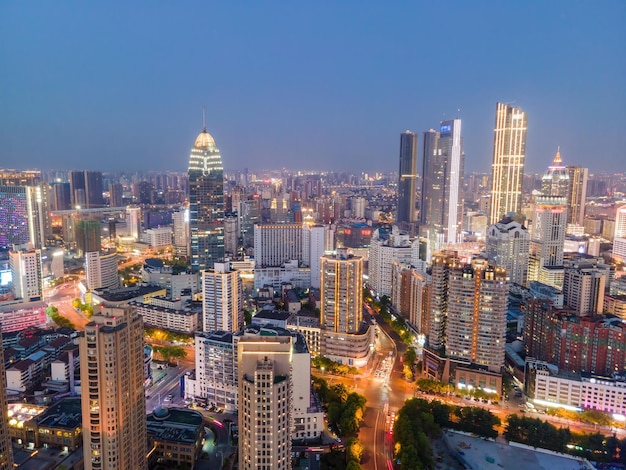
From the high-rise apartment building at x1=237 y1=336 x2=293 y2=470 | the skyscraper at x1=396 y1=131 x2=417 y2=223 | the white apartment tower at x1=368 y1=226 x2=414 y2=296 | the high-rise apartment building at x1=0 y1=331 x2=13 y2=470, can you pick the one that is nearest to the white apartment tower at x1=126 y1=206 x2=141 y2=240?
the white apartment tower at x1=368 y1=226 x2=414 y2=296

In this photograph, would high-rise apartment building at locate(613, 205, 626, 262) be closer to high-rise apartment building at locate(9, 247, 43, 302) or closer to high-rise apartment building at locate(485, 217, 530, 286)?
high-rise apartment building at locate(485, 217, 530, 286)

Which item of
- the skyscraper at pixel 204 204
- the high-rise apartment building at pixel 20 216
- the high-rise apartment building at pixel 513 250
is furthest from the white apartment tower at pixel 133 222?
the high-rise apartment building at pixel 513 250

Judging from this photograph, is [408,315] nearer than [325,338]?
No

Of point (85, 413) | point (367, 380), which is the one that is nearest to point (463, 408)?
point (367, 380)

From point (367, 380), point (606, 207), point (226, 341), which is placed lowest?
point (367, 380)

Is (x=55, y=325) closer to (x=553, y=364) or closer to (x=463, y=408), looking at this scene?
(x=463, y=408)

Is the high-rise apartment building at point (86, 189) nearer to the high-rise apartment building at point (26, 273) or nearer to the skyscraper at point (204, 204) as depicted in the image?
the skyscraper at point (204, 204)
